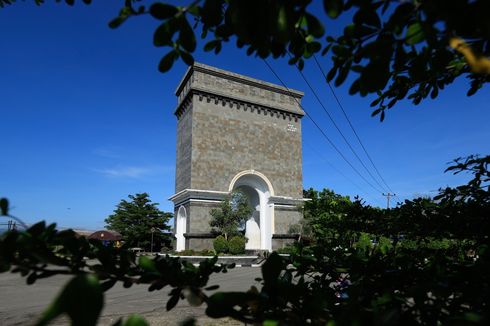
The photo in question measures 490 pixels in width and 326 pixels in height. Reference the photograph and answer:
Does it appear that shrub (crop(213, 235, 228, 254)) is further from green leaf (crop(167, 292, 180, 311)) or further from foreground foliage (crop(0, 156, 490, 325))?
green leaf (crop(167, 292, 180, 311))

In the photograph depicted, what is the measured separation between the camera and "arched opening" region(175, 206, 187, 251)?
952 inches

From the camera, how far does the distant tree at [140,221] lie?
113 ft

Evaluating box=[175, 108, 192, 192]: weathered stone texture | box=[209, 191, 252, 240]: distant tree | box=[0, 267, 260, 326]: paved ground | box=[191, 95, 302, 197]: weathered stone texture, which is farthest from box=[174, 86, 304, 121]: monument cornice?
box=[0, 267, 260, 326]: paved ground

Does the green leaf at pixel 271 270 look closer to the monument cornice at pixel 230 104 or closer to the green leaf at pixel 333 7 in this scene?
the green leaf at pixel 333 7

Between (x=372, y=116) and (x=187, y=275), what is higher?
(x=372, y=116)

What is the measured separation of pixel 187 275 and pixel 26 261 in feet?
1.96

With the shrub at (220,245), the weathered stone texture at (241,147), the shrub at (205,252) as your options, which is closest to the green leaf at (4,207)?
the shrub at (205,252)

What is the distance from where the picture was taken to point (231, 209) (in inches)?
880

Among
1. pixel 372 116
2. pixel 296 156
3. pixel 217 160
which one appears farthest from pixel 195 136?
pixel 372 116

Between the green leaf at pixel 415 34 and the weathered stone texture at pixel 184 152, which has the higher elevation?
the weathered stone texture at pixel 184 152

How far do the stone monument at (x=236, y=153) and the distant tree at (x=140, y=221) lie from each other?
1069 cm

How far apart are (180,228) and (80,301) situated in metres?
24.9

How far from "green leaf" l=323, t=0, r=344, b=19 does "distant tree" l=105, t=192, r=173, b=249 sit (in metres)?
34.7

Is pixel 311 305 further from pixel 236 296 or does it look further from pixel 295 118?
pixel 295 118
